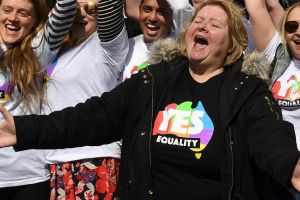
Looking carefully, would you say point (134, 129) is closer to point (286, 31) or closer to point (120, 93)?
point (120, 93)

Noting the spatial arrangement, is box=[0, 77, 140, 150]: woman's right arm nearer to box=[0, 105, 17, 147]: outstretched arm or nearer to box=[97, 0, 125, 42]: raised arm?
box=[0, 105, 17, 147]: outstretched arm

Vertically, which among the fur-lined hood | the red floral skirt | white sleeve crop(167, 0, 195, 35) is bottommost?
the red floral skirt

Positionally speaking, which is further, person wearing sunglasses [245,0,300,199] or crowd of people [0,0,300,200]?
person wearing sunglasses [245,0,300,199]

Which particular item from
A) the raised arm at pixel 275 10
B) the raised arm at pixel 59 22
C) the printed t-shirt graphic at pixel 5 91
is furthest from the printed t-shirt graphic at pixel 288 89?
the printed t-shirt graphic at pixel 5 91

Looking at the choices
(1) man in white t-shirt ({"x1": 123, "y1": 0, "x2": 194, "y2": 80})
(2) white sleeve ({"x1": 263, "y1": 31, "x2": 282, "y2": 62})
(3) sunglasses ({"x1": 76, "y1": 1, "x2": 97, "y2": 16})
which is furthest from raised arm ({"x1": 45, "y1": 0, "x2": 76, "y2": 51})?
(2) white sleeve ({"x1": 263, "y1": 31, "x2": 282, "y2": 62})

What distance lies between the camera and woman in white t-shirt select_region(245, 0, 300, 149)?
3957 millimetres

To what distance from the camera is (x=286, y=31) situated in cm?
418

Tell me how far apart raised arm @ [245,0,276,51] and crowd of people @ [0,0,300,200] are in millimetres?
448

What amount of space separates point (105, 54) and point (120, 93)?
3.38ft

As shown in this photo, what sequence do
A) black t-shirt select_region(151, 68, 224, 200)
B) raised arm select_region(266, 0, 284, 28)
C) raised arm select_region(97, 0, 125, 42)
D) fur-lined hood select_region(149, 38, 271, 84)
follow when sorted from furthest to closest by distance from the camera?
raised arm select_region(266, 0, 284, 28)
raised arm select_region(97, 0, 125, 42)
fur-lined hood select_region(149, 38, 271, 84)
black t-shirt select_region(151, 68, 224, 200)

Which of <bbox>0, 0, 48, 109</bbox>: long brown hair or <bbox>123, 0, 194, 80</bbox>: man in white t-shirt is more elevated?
<bbox>123, 0, 194, 80</bbox>: man in white t-shirt

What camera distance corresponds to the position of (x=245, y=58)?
2875 millimetres

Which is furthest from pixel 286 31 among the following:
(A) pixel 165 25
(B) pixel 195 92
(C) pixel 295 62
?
(B) pixel 195 92

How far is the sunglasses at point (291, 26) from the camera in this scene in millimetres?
4141
